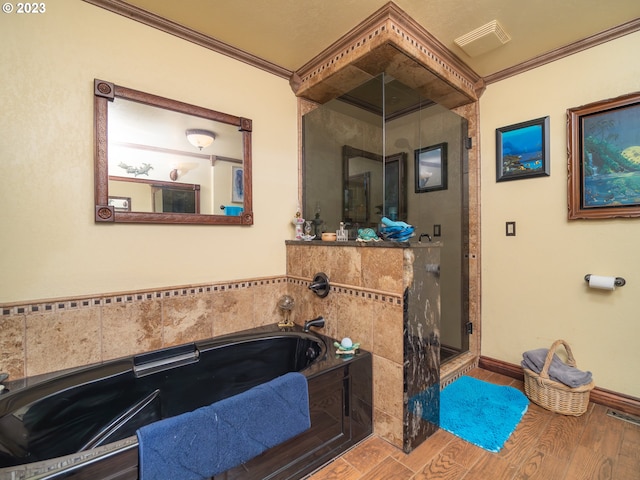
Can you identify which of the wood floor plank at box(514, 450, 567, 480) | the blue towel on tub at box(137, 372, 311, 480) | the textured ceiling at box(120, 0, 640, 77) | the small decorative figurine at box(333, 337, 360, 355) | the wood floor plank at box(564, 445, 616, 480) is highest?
the textured ceiling at box(120, 0, 640, 77)

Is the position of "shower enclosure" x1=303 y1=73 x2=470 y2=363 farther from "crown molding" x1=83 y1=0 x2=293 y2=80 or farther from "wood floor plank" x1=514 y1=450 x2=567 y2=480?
"wood floor plank" x1=514 y1=450 x2=567 y2=480

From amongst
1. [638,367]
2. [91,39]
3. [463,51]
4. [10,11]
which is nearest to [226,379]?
[91,39]

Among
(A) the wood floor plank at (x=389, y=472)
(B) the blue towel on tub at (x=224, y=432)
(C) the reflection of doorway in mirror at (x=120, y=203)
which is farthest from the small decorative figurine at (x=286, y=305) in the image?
(C) the reflection of doorway in mirror at (x=120, y=203)

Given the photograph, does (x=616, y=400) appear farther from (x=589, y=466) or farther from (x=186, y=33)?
(x=186, y=33)

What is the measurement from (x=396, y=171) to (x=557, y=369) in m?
1.68

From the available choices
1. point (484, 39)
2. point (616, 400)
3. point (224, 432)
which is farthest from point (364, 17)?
point (616, 400)

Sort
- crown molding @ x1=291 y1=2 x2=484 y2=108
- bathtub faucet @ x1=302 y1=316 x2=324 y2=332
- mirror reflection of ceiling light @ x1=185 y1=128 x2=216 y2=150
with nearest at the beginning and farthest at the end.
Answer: crown molding @ x1=291 y1=2 x2=484 y2=108 → mirror reflection of ceiling light @ x1=185 y1=128 x2=216 y2=150 → bathtub faucet @ x1=302 y1=316 x2=324 y2=332

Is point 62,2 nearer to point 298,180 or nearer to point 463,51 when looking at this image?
point 298,180

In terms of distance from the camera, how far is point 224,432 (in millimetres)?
1037

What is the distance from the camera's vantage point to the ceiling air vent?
1.76 metres

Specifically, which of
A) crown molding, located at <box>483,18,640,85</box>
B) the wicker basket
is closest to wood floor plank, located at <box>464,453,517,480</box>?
the wicker basket

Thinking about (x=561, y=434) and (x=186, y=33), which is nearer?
(x=561, y=434)

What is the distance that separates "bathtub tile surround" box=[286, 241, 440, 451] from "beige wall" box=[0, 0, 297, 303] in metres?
0.92

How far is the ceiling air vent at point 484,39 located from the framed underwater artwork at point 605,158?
0.69 metres
